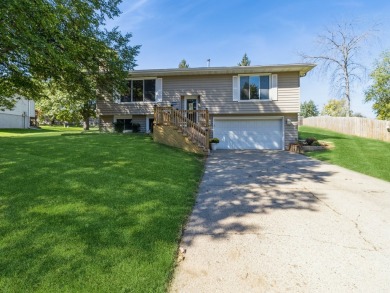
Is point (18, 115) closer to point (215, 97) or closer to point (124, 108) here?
point (124, 108)

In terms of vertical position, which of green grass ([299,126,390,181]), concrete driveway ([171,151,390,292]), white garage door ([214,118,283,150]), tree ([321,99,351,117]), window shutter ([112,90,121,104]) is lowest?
concrete driveway ([171,151,390,292])

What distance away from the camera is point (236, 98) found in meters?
14.0

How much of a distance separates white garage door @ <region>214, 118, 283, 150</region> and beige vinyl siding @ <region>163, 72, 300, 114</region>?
2.25 feet

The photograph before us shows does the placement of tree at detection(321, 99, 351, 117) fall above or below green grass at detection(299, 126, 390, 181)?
above

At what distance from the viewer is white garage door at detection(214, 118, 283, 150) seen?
14.0m

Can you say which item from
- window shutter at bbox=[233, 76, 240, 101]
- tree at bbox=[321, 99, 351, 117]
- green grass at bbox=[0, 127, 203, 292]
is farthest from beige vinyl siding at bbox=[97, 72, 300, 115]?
tree at bbox=[321, 99, 351, 117]

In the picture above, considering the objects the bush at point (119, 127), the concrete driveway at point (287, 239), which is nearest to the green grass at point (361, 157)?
the concrete driveway at point (287, 239)

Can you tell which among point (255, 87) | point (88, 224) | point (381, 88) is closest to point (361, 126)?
point (255, 87)

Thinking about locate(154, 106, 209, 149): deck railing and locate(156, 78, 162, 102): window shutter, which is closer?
locate(154, 106, 209, 149): deck railing

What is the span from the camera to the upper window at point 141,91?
15.0 metres

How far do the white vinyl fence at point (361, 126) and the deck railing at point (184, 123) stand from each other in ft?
39.8

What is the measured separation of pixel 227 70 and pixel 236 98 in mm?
1666

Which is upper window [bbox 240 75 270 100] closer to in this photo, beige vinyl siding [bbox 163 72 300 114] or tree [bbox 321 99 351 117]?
beige vinyl siding [bbox 163 72 300 114]

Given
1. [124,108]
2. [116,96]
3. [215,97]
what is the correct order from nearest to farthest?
[215,97] < [116,96] < [124,108]
